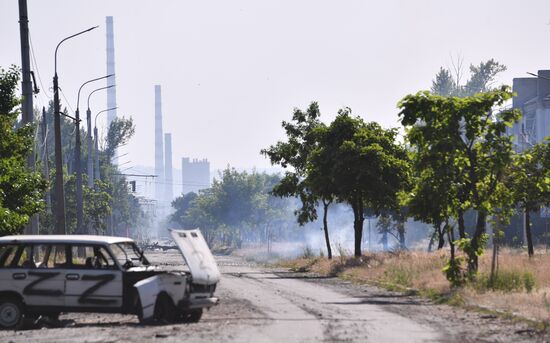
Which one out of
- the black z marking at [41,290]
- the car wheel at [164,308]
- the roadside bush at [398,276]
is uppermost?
the black z marking at [41,290]

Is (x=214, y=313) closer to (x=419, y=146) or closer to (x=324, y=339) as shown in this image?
(x=324, y=339)

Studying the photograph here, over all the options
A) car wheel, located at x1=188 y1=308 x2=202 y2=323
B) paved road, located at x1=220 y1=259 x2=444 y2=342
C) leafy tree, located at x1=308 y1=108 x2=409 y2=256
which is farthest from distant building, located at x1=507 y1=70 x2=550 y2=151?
car wheel, located at x1=188 y1=308 x2=202 y2=323

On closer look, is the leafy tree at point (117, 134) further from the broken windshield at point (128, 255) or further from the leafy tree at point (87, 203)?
the broken windshield at point (128, 255)

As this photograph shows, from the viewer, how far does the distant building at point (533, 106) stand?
3730 inches

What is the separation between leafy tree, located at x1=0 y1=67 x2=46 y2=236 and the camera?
32781 mm

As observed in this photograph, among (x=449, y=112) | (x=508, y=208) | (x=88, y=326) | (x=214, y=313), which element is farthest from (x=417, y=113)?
(x=88, y=326)

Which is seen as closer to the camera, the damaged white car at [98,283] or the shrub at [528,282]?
the damaged white car at [98,283]

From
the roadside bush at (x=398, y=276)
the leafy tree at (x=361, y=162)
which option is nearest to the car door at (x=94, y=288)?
the roadside bush at (x=398, y=276)

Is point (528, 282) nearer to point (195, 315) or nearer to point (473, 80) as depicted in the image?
point (195, 315)

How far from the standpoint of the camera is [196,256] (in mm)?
20516

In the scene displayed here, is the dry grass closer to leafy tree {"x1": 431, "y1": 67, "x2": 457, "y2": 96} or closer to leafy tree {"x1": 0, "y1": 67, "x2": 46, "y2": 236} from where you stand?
leafy tree {"x1": 0, "y1": 67, "x2": 46, "y2": 236}

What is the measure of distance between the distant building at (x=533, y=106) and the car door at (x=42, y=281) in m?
74.6

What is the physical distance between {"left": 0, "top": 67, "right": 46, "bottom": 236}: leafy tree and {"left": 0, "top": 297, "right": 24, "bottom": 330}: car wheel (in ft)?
37.2

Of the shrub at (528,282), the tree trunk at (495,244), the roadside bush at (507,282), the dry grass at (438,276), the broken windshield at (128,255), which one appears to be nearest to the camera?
the broken windshield at (128,255)
